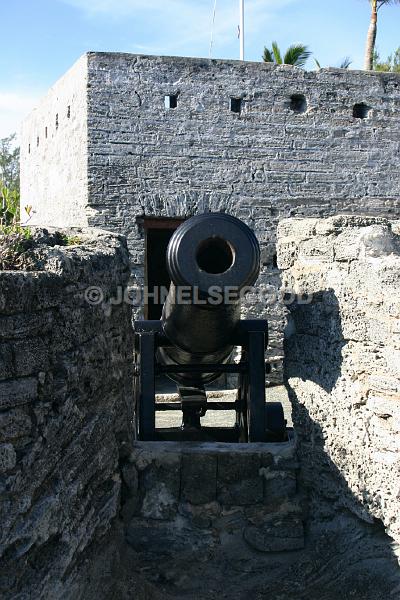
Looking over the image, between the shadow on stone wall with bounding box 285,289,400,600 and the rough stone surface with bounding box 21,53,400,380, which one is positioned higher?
the rough stone surface with bounding box 21,53,400,380

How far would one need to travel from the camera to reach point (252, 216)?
11.4m

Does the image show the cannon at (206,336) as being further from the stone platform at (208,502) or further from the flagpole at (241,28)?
the flagpole at (241,28)

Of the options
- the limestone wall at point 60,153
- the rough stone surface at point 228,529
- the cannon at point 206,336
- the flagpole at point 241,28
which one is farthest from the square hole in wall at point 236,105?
the rough stone surface at point 228,529

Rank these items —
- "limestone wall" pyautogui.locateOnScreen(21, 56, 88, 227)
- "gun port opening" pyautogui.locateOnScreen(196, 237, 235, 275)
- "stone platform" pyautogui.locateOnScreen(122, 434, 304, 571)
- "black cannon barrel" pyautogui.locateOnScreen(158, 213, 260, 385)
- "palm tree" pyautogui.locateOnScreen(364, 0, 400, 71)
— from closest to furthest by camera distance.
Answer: "black cannon barrel" pyautogui.locateOnScreen(158, 213, 260, 385) < "gun port opening" pyautogui.locateOnScreen(196, 237, 235, 275) < "stone platform" pyautogui.locateOnScreen(122, 434, 304, 571) < "limestone wall" pyautogui.locateOnScreen(21, 56, 88, 227) < "palm tree" pyautogui.locateOnScreen(364, 0, 400, 71)

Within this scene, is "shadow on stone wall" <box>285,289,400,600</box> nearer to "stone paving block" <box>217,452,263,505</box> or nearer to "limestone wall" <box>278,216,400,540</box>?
"limestone wall" <box>278,216,400,540</box>

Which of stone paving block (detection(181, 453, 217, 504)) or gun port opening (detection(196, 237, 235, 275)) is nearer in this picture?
gun port opening (detection(196, 237, 235, 275))

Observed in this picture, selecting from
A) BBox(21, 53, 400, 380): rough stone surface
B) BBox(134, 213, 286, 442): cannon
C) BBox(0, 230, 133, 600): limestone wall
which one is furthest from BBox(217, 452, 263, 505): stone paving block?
BBox(21, 53, 400, 380): rough stone surface

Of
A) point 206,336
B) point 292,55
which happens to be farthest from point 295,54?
point 206,336

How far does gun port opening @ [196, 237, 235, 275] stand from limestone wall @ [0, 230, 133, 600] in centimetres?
51

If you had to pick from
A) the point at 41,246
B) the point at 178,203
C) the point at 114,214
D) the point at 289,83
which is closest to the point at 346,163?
the point at 289,83

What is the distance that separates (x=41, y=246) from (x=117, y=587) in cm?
180

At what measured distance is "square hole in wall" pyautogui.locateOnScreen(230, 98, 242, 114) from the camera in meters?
11.4

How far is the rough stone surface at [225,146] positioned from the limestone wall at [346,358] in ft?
19.5

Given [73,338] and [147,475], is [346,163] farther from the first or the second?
[73,338]
